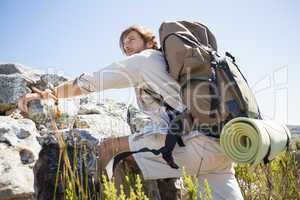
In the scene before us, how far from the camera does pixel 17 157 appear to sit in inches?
91.6

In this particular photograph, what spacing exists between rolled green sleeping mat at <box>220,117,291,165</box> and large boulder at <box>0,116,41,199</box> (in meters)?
1.37

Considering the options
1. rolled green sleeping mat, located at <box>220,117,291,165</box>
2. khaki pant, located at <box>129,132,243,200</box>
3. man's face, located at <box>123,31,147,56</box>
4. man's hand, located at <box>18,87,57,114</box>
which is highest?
man's face, located at <box>123,31,147,56</box>

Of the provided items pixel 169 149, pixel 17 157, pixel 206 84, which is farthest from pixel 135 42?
pixel 17 157

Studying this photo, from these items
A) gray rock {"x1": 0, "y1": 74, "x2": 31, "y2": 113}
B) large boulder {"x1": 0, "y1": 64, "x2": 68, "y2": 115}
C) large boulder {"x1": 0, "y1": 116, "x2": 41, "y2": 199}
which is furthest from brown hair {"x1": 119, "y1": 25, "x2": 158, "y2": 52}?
gray rock {"x1": 0, "y1": 74, "x2": 31, "y2": 113}

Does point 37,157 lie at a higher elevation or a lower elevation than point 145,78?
lower

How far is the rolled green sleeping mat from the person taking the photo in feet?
6.19

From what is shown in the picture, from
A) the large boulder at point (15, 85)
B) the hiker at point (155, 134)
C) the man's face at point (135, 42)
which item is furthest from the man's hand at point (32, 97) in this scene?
the large boulder at point (15, 85)

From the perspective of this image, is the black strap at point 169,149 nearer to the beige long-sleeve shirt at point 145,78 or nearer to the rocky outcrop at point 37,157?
the beige long-sleeve shirt at point 145,78

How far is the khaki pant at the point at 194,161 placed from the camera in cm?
233

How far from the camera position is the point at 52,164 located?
2.65m

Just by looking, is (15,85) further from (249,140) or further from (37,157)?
(249,140)

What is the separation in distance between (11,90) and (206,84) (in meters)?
5.00

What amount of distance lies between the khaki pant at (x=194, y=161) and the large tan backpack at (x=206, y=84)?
14 centimetres

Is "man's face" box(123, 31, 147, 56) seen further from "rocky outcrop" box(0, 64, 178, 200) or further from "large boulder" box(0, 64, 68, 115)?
"large boulder" box(0, 64, 68, 115)
